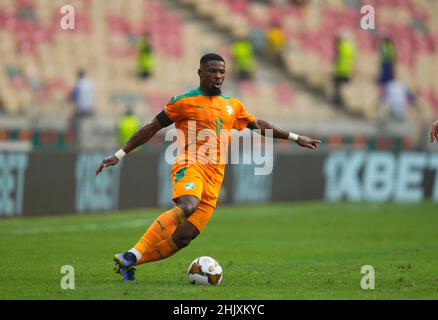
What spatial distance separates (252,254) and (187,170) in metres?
3.72

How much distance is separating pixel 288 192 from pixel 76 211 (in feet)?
21.4

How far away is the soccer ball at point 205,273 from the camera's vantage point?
9508 millimetres

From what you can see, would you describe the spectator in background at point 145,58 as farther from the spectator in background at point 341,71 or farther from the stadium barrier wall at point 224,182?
the spectator in background at point 341,71

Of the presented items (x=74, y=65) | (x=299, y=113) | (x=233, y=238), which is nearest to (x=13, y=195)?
(x=233, y=238)

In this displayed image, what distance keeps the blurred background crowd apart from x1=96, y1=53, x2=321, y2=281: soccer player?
10.5m

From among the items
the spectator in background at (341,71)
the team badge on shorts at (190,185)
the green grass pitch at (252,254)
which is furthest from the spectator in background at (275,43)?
the team badge on shorts at (190,185)

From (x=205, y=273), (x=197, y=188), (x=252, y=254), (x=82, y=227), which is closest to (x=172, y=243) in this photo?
(x=205, y=273)

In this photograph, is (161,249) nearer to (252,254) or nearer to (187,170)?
(187,170)

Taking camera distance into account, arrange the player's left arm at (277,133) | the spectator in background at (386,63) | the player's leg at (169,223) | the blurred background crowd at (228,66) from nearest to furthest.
Result: the player's leg at (169,223) → the player's left arm at (277,133) → the blurred background crowd at (228,66) → the spectator in background at (386,63)

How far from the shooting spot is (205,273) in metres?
9.52

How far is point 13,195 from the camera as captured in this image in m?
17.4

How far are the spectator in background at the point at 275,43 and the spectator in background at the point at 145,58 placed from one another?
572 cm

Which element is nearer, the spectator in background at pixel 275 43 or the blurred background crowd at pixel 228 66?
the blurred background crowd at pixel 228 66

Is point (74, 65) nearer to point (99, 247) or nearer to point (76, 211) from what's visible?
point (76, 211)
